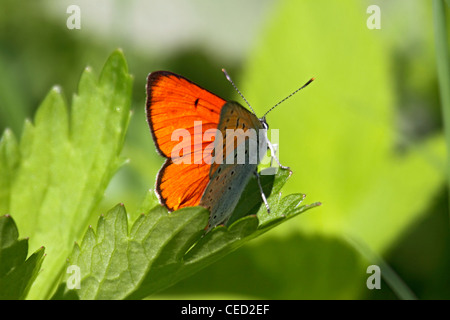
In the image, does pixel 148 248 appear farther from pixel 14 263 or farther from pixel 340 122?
pixel 340 122

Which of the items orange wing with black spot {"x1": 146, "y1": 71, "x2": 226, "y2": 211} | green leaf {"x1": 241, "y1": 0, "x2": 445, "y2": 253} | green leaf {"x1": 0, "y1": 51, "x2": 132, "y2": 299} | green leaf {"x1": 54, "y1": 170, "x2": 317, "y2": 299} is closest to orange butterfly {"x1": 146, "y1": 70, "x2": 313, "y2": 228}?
orange wing with black spot {"x1": 146, "y1": 71, "x2": 226, "y2": 211}

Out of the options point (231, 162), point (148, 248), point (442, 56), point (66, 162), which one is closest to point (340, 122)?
point (442, 56)

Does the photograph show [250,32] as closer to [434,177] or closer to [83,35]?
[83,35]

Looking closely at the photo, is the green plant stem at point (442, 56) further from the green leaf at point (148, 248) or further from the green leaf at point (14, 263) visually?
the green leaf at point (14, 263)

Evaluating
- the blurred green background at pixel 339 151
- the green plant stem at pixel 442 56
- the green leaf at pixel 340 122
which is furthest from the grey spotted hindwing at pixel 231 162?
the green leaf at pixel 340 122

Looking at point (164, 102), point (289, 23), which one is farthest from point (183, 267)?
point (289, 23)

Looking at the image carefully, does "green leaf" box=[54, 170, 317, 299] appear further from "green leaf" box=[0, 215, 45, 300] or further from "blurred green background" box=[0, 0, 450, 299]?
"blurred green background" box=[0, 0, 450, 299]
